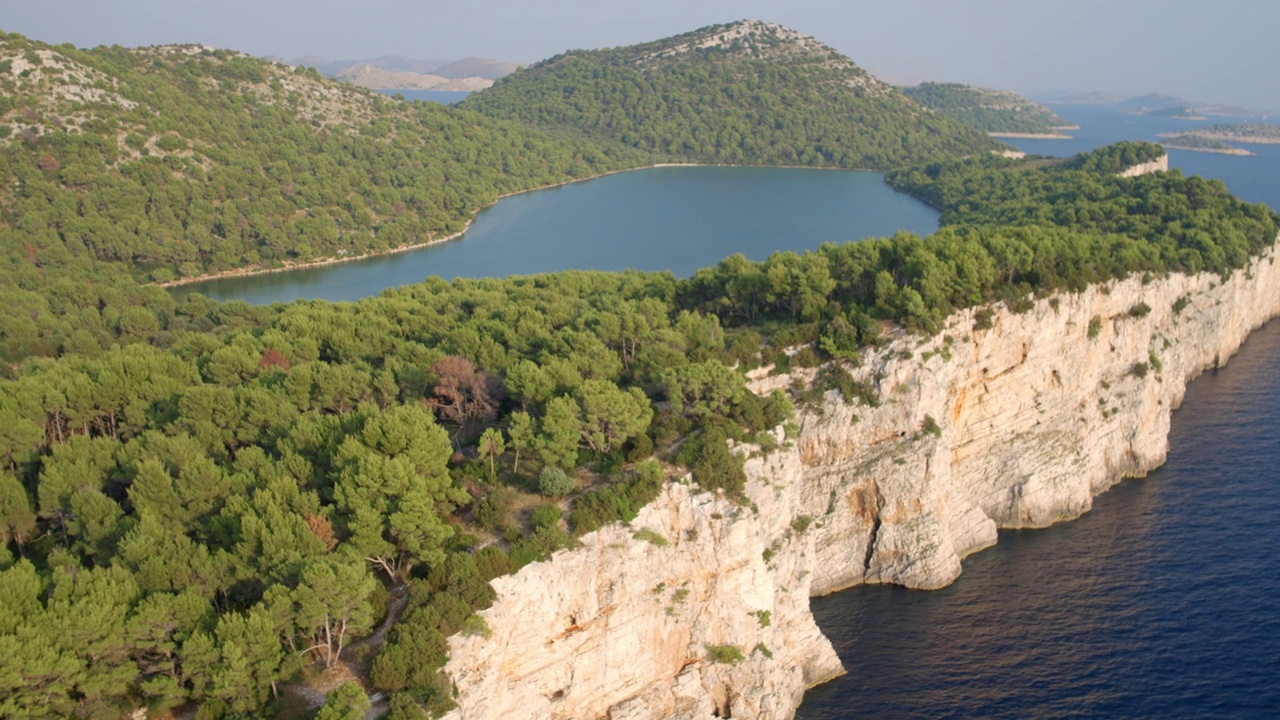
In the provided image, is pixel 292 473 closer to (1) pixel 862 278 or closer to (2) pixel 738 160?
(1) pixel 862 278

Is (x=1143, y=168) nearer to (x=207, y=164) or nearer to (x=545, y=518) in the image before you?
(x=545, y=518)

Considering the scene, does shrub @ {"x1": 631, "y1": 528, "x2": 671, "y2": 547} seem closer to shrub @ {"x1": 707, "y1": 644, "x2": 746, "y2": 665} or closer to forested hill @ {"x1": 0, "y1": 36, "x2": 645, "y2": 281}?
shrub @ {"x1": 707, "y1": 644, "x2": 746, "y2": 665}

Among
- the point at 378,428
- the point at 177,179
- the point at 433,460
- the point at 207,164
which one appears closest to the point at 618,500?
the point at 433,460

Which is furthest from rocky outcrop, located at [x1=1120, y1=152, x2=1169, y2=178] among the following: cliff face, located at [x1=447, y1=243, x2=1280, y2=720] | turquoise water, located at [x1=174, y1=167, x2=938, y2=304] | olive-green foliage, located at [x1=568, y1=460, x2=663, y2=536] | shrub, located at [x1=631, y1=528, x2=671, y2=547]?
shrub, located at [x1=631, y1=528, x2=671, y2=547]

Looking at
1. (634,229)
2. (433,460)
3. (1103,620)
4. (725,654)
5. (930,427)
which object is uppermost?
(634,229)

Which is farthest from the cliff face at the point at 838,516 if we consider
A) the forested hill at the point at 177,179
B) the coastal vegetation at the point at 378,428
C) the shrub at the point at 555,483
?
the forested hill at the point at 177,179

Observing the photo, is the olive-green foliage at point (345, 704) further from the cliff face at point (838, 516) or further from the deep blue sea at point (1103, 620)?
the deep blue sea at point (1103, 620)

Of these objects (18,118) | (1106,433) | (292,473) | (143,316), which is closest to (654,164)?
(18,118)
